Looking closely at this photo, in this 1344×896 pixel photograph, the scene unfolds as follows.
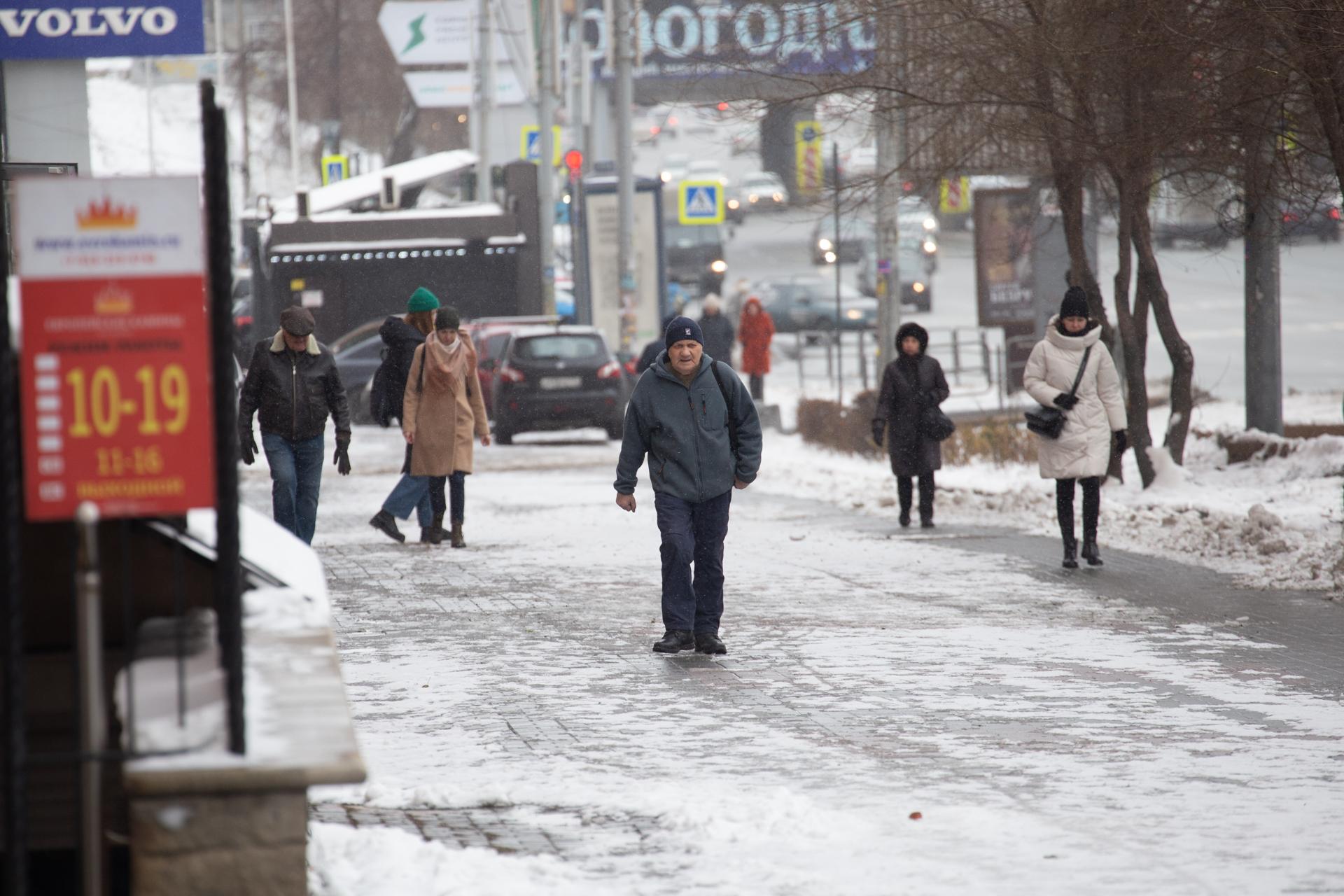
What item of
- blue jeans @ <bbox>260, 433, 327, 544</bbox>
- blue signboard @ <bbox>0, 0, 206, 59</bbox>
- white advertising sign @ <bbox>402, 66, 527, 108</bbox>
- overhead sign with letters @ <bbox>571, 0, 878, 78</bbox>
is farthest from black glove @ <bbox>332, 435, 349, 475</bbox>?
white advertising sign @ <bbox>402, 66, 527, 108</bbox>

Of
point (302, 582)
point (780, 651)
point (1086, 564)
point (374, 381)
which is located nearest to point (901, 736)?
point (780, 651)

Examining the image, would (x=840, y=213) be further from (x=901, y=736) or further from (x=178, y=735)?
(x=178, y=735)

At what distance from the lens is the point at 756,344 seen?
28219 mm

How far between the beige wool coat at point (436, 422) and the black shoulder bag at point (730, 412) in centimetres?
448

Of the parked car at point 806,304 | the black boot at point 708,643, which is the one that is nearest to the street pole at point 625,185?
the parked car at point 806,304

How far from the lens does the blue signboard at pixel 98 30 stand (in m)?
11.4

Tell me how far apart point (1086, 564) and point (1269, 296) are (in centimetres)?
531

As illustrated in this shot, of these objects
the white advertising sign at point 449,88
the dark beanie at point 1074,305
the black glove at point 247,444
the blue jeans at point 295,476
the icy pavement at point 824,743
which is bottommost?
the icy pavement at point 824,743

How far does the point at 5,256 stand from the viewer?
4453 millimetres

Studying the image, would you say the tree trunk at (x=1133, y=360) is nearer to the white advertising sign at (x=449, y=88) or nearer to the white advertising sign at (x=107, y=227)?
the white advertising sign at (x=107, y=227)

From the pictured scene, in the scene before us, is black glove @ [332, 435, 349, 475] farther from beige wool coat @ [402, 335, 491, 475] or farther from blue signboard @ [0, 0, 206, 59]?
blue signboard @ [0, 0, 206, 59]

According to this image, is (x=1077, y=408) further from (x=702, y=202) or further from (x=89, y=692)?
(x=702, y=202)

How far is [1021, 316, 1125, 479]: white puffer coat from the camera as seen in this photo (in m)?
11.8

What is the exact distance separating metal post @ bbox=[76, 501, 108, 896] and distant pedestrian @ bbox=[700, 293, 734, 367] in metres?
22.8
